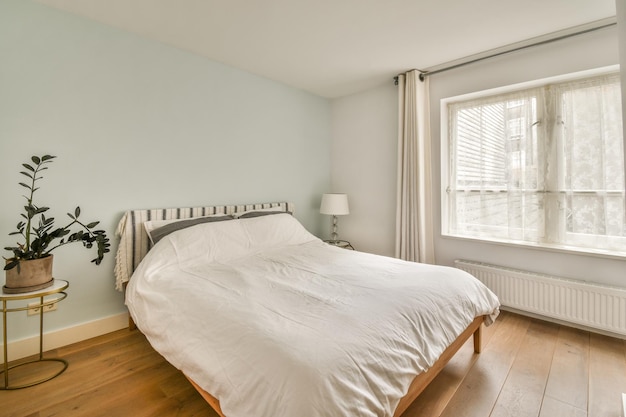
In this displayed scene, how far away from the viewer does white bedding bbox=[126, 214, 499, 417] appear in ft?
3.27

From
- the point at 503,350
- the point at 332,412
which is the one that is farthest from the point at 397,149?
the point at 332,412

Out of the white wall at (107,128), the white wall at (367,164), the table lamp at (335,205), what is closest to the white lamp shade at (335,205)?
the table lamp at (335,205)

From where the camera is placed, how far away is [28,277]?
1.71 metres

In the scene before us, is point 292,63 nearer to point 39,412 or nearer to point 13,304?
point 13,304

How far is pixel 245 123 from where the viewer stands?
10.3ft

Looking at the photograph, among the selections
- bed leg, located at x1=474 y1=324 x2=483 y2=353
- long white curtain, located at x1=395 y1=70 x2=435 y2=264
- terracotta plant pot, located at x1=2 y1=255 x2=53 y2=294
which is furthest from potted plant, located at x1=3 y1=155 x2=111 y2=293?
long white curtain, located at x1=395 y1=70 x2=435 y2=264

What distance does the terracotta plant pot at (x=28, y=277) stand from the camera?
5.54ft

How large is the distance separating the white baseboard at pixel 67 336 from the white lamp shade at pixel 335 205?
2.30m

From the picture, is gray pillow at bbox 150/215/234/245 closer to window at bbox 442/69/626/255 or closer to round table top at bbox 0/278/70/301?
round table top at bbox 0/278/70/301

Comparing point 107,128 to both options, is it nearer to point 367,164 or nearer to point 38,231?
point 38,231

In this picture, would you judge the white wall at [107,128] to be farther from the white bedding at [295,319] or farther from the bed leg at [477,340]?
the bed leg at [477,340]

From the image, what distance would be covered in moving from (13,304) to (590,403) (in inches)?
144

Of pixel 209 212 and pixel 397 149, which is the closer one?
pixel 209 212

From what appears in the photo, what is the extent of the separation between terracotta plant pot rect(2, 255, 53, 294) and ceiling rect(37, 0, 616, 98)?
1796 millimetres
